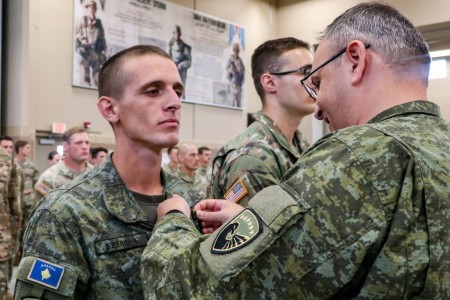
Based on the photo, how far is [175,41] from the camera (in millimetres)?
9188

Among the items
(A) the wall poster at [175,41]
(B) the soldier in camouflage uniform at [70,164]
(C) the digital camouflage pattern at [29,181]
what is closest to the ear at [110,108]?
(B) the soldier in camouflage uniform at [70,164]

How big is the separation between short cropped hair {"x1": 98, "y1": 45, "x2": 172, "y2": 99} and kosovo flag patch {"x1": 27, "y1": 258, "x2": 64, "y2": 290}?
0.67 metres

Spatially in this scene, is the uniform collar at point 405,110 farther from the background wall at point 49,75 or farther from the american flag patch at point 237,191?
the background wall at point 49,75

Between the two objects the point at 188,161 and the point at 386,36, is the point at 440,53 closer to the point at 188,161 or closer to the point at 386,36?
the point at 188,161

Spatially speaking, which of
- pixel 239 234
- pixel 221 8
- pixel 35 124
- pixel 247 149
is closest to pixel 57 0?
pixel 35 124

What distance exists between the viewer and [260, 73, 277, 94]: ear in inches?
99.3

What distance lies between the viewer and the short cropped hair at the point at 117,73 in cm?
182

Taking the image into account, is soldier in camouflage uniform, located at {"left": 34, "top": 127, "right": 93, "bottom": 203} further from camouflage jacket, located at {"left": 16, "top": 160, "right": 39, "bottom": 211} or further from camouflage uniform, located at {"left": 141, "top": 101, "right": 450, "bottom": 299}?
camouflage uniform, located at {"left": 141, "top": 101, "right": 450, "bottom": 299}

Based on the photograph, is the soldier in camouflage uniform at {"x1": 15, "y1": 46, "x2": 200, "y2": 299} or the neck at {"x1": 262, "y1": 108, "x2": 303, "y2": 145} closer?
the soldier in camouflage uniform at {"x1": 15, "y1": 46, "x2": 200, "y2": 299}

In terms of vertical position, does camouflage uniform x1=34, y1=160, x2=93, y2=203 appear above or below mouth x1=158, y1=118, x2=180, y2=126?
below

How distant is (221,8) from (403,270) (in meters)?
9.75

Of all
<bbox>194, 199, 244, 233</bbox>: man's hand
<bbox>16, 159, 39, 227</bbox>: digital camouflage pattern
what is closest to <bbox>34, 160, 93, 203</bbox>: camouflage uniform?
<bbox>16, 159, 39, 227</bbox>: digital camouflage pattern

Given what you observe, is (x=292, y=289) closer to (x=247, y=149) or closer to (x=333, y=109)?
(x=333, y=109)

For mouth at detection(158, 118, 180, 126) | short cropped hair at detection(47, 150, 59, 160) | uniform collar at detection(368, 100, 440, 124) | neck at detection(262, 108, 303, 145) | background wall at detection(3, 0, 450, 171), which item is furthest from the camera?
short cropped hair at detection(47, 150, 59, 160)
